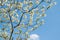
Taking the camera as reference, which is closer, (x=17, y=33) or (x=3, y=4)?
(x=3, y=4)

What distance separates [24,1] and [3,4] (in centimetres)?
176

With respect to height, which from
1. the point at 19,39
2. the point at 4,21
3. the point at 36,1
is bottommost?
the point at 19,39

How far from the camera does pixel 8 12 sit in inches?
691

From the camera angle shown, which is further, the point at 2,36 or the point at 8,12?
the point at 2,36

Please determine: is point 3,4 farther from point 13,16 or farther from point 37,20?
point 37,20

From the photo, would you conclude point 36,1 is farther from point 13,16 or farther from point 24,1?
point 13,16

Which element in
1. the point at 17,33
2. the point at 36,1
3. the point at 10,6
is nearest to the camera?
the point at 10,6

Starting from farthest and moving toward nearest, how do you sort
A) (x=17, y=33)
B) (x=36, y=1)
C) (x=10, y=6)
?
(x=17, y=33), (x=36, y=1), (x=10, y=6)

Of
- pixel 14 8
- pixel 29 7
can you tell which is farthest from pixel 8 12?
pixel 29 7

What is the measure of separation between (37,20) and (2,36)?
3381mm

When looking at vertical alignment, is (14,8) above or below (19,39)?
above

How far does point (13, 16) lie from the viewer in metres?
18.5

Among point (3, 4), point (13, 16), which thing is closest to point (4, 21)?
point (13, 16)

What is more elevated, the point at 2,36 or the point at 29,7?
the point at 29,7
